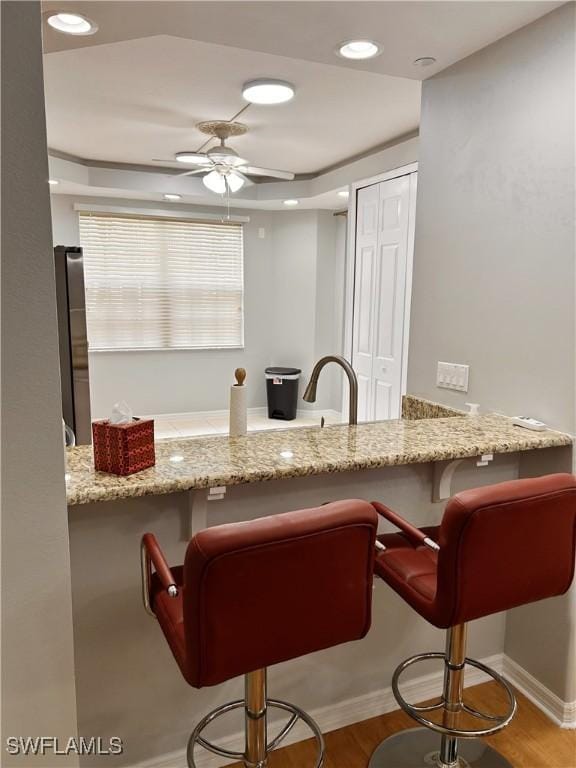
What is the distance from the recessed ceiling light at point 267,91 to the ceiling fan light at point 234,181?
76 cm

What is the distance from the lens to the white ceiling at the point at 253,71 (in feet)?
5.95

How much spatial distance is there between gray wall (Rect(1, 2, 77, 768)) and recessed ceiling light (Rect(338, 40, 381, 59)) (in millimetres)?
1401

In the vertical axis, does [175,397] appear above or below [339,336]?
below

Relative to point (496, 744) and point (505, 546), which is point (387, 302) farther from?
point (505, 546)

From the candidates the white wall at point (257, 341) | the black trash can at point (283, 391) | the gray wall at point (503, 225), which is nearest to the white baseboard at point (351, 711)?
the gray wall at point (503, 225)

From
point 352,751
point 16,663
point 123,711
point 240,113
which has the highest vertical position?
point 240,113

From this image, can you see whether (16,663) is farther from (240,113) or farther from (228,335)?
(228,335)

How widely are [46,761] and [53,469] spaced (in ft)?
1.87

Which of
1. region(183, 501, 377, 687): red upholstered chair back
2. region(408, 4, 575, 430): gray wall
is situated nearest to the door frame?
region(408, 4, 575, 430): gray wall

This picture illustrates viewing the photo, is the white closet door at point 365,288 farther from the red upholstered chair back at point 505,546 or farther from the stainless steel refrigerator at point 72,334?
the red upholstered chair back at point 505,546

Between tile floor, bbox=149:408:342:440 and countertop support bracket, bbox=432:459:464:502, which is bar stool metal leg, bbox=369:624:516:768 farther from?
tile floor, bbox=149:408:342:440

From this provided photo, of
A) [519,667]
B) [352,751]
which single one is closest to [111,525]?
[352,751]

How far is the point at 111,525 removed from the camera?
62.2 inches

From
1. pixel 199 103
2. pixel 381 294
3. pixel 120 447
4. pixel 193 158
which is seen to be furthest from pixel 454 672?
pixel 193 158
